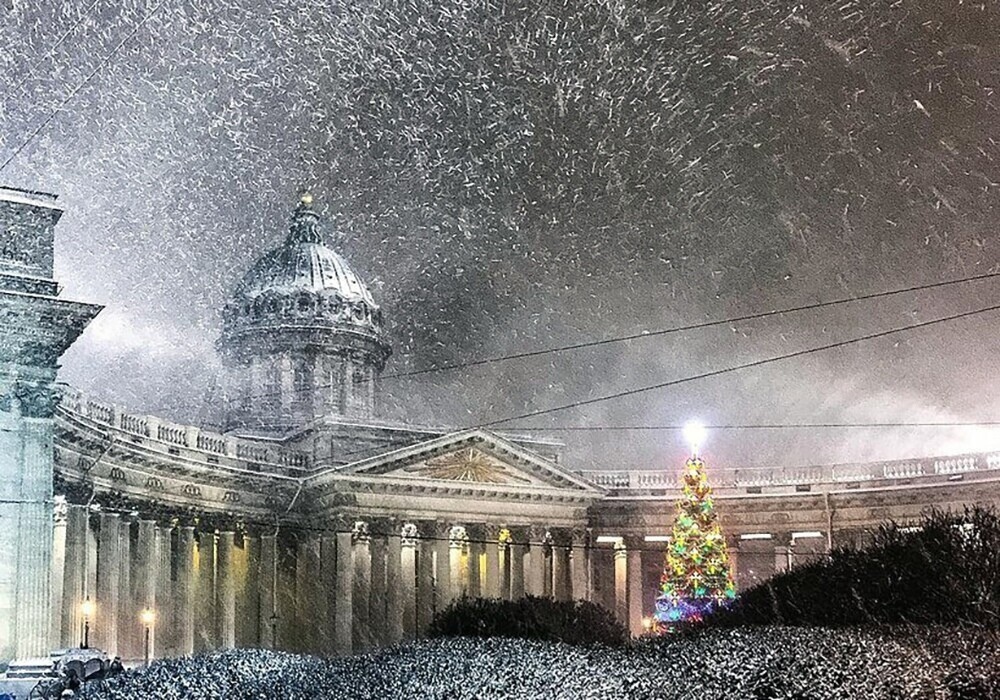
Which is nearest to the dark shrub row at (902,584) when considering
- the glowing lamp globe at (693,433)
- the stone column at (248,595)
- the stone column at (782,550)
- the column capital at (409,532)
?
the glowing lamp globe at (693,433)

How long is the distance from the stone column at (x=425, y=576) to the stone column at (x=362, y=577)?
3.06ft

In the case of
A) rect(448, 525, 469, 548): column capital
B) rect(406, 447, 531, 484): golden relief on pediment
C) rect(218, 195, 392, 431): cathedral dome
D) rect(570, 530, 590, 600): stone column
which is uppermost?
rect(218, 195, 392, 431): cathedral dome

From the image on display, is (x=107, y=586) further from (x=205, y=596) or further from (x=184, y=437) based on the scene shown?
(x=184, y=437)

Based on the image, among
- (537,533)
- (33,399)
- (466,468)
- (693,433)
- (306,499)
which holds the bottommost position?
(537,533)

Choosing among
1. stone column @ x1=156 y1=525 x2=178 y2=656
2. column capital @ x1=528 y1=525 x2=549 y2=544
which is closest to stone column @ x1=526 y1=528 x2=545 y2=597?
column capital @ x1=528 y1=525 x2=549 y2=544

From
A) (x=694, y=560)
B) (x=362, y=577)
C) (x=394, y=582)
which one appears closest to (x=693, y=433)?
(x=694, y=560)

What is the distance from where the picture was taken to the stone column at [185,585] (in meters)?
20.0

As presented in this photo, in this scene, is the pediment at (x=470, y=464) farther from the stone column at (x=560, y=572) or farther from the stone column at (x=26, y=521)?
the stone column at (x=26, y=521)

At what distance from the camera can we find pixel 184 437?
21203 mm

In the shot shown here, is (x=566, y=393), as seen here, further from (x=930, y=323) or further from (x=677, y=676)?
(x=677, y=676)

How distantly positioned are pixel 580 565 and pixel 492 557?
2.10 meters

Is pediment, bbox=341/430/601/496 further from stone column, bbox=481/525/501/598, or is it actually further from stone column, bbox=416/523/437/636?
stone column, bbox=416/523/437/636

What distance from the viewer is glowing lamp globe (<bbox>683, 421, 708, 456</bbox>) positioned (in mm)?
22094

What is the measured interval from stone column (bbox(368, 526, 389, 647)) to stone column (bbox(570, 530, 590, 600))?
12.4ft
